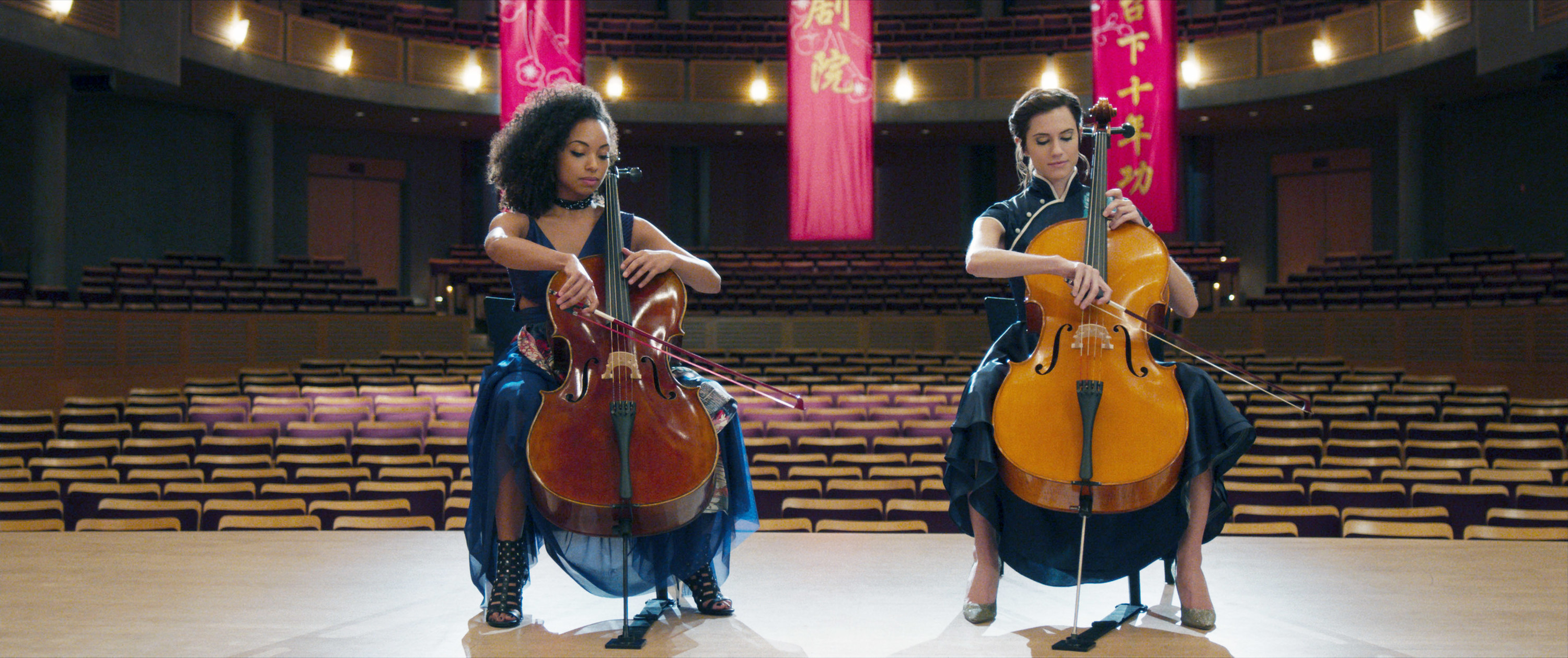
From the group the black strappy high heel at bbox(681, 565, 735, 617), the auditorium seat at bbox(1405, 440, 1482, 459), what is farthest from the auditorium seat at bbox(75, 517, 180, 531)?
the auditorium seat at bbox(1405, 440, 1482, 459)

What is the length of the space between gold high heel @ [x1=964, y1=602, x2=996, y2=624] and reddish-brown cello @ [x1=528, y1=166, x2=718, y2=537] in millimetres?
541

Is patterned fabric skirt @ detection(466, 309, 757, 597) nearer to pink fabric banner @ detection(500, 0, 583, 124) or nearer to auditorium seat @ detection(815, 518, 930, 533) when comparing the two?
auditorium seat @ detection(815, 518, 930, 533)

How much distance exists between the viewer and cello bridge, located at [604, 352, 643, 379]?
73.2 inches

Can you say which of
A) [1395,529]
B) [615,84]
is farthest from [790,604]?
[615,84]

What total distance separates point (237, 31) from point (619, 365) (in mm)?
12479

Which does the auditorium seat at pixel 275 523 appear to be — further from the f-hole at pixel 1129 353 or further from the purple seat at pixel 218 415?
the purple seat at pixel 218 415

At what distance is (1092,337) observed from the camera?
1806 mm

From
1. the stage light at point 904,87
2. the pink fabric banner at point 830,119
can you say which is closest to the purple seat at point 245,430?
the pink fabric banner at point 830,119

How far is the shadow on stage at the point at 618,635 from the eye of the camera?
1799mm

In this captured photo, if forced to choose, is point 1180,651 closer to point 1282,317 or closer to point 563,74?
point 563,74

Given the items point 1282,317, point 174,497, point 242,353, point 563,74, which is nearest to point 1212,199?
point 1282,317

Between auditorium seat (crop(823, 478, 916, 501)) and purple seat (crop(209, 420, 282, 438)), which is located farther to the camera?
purple seat (crop(209, 420, 282, 438))

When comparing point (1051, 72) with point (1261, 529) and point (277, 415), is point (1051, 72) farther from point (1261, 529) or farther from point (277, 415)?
point (1261, 529)

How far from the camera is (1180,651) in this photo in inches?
69.9
